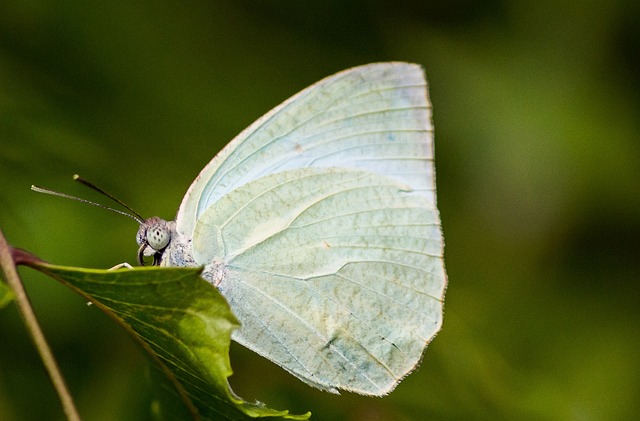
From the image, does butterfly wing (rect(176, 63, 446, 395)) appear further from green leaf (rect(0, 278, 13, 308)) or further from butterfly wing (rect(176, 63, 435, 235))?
green leaf (rect(0, 278, 13, 308))

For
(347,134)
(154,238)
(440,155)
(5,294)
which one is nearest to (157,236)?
(154,238)

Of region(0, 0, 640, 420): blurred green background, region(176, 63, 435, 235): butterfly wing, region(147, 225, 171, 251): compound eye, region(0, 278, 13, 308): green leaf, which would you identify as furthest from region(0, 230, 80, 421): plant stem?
region(0, 0, 640, 420): blurred green background

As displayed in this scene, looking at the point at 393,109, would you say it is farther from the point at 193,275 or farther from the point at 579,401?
the point at 579,401

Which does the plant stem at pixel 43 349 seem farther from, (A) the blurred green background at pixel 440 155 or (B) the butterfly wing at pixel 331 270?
(A) the blurred green background at pixel 440 155

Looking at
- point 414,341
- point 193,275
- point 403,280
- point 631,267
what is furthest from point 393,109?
point 631,267

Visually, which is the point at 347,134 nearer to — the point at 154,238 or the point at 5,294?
the point at 154,238

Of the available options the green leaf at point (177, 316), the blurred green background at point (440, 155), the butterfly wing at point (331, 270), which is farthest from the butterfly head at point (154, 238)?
the blurred green background at point (440, 155)
